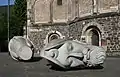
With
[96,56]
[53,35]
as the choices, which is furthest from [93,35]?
[96,56]

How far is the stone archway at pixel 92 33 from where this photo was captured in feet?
55.1

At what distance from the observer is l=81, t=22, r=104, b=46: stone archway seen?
1680 cm

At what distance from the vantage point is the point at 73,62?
27.7ft

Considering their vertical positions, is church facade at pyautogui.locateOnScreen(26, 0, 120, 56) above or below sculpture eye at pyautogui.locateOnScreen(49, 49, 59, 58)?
above

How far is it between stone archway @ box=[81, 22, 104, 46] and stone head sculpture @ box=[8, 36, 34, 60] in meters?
6.54

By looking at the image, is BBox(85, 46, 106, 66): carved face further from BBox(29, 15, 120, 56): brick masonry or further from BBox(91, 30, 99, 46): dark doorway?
BBox(91, 30, 99, 46): dark doorway

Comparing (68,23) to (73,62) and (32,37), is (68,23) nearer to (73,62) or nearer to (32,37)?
(32,37)

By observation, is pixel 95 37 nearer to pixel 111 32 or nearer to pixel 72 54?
pixel 111 32

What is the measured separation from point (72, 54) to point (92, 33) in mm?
9453

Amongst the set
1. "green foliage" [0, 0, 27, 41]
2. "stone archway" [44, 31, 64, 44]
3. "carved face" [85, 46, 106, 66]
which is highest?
"green foliage" [0, 0, 27, 41]

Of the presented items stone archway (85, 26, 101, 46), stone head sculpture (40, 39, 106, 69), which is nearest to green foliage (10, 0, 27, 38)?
stone archway (85, 26, 101, 46)

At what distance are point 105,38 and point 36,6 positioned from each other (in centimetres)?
889

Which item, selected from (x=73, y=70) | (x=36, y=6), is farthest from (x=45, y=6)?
(x=73, y=70)

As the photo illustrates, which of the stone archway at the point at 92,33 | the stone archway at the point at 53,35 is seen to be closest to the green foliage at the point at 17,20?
the stone archway at the point at 53,35
